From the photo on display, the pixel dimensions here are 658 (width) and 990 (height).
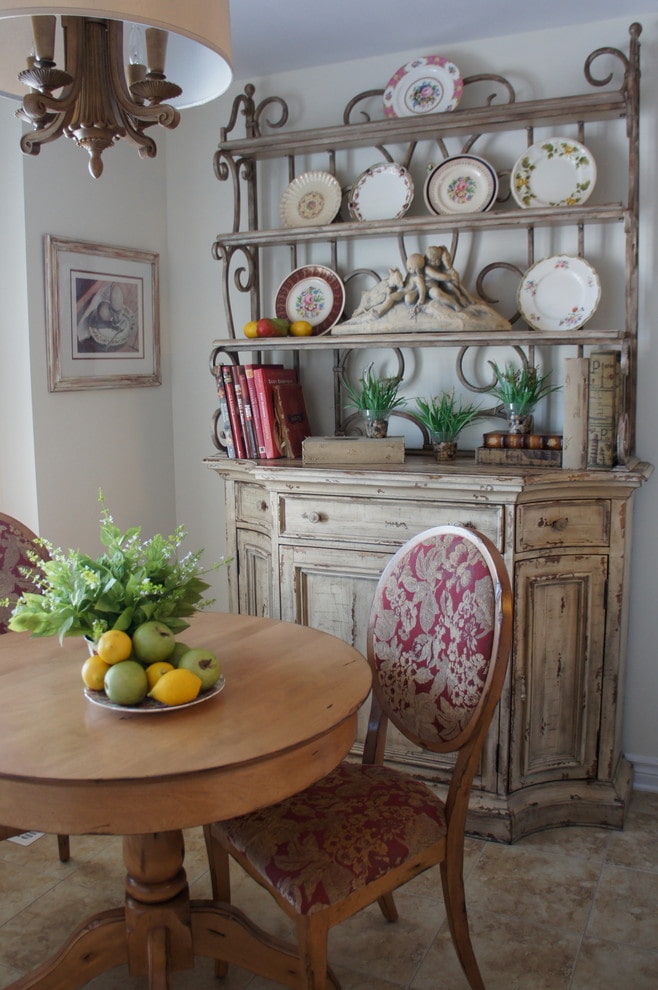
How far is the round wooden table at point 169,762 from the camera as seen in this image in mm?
1312

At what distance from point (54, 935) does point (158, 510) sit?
5.51ft

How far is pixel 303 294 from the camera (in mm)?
3033

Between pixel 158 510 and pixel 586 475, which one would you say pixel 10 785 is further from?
pixel 158 510

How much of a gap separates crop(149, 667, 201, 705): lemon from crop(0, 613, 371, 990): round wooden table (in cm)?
4

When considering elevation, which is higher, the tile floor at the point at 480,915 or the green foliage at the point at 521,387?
the green foliage at the point at 521,387

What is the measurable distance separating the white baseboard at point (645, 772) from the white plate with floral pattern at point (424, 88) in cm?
220

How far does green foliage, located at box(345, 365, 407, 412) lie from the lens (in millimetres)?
2797

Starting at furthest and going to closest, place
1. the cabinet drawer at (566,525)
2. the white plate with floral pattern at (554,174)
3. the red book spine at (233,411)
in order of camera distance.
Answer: the red book spine at (233,411) → the white plate with floral pattern at (554,174) → the cabinet drawer at (566,525)

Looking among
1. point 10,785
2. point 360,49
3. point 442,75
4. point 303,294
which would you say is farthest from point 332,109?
point 10,785

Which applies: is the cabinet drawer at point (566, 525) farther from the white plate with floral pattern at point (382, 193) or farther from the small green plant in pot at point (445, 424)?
the white plate with floral pattern at point (382, 193)

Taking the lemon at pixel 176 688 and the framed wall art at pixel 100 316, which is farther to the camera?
the framed wall art at pixel 100 316

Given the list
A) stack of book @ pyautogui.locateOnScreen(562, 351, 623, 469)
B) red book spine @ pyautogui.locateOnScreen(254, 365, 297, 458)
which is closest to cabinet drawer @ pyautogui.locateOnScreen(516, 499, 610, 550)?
stack of book @ pyautogui.locateOnScreen(562, 351, 623, 469)

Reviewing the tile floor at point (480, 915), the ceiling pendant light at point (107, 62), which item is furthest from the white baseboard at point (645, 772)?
the ceiling pendant light at point (107, 62)

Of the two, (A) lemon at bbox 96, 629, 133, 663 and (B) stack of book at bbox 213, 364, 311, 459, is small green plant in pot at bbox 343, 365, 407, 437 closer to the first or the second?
(B) stack of book at bbox 213, 364, 311, 459
